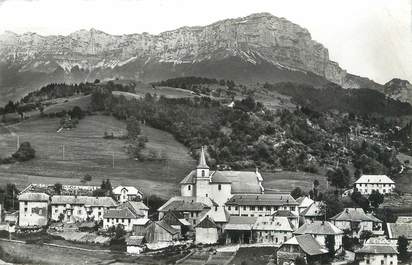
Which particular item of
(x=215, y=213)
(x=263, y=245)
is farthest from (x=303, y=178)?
(x=263, y=245)

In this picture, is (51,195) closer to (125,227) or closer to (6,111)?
(125,227)

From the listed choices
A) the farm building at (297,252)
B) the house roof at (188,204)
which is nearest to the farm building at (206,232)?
the house roof at (188,204)

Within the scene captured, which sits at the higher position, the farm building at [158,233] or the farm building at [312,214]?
the farm building at [312,214]

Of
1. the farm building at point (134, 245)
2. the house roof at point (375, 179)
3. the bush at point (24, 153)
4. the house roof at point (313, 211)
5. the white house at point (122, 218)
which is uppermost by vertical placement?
the bush at point (24, 153)

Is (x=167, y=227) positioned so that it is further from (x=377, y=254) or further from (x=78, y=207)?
(x=377, y=254)

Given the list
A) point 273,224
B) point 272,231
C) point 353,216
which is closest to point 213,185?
point 273,224

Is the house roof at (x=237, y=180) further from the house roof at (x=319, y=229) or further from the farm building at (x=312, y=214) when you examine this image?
the house roof at (x=319, y=229)

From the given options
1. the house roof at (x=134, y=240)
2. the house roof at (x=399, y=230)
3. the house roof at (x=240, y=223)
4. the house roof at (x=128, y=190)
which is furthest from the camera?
the house roof at (x=128, y=190)
